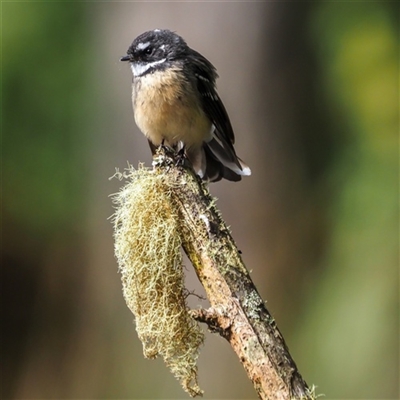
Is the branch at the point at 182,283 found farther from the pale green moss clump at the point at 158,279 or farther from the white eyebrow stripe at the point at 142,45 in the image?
the white eyebrow stripe at the point at 142,45

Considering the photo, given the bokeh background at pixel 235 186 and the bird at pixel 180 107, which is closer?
the bird at pixel 180 107

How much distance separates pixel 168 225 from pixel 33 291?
417cm

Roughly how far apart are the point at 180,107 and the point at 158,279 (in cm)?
144

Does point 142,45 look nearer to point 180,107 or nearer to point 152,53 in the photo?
point 152,53

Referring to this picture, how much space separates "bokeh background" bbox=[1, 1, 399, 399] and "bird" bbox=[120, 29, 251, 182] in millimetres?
1254

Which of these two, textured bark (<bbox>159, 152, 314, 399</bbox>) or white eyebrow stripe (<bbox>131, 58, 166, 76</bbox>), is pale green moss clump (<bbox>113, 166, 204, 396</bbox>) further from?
white eyebrow stripe (<bbox>131, 58, 166, 76</bbox>)

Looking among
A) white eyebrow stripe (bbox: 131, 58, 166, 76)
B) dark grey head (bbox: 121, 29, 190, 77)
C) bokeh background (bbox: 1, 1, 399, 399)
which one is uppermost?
dark grey head (bbox: 121, 29, 190, 77)

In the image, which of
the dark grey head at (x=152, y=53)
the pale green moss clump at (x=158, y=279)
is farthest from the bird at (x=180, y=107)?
the pale green moss clump at (x=158, y=279)

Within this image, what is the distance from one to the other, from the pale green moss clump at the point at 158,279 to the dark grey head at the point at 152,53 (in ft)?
4.63

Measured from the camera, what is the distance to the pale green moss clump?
2.33 metres

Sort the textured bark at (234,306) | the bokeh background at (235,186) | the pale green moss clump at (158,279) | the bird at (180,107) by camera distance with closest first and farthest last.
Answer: the textured bark at (234,306), the pale green moss clump at (158,279), the bird at (180,107), the bokeh background at (235,186)

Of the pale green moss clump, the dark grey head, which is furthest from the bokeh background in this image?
the pale green moss clump

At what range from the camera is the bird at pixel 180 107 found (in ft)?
11.9

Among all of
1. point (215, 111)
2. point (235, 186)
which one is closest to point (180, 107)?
point (215, 111)
